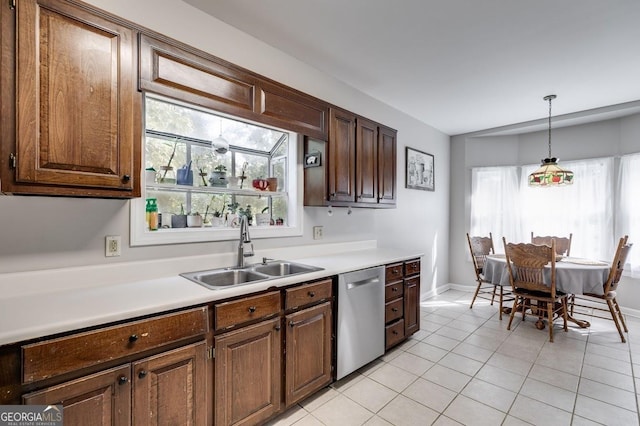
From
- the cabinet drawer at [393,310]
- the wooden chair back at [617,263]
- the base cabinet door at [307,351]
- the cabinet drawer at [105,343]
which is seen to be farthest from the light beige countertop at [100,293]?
the wooden chair back at [617,263]

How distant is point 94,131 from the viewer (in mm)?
1454

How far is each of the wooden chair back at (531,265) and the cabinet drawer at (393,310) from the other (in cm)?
146

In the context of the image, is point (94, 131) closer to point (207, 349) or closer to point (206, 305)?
point (206, 305)

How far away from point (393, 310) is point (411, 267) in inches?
19.3

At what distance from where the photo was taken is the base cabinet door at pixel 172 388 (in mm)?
1312

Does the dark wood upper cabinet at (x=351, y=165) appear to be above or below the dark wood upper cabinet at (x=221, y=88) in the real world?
below

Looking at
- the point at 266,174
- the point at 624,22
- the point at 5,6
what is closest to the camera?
the point at 5,6

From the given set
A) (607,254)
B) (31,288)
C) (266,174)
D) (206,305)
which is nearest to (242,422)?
(206,305)

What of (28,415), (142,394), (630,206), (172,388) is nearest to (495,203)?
(630,206)

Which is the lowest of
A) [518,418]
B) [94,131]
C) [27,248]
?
[518,418]

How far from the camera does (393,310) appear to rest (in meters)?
2.79

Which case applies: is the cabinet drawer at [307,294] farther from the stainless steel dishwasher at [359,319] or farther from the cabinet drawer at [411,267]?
the cabinet drawer at [411,267]

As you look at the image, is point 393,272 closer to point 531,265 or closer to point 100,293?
point 531,265

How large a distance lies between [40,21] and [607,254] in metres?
5.94
